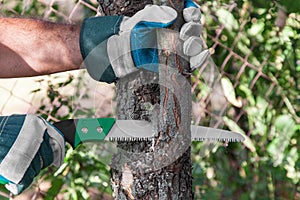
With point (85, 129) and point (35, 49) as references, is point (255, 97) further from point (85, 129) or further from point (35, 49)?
point (85, 129)

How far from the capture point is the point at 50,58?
76.0 inches

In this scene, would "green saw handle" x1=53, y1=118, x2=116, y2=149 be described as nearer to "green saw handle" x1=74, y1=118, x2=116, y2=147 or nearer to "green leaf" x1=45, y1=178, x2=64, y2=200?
"green saw handle" x1=74, y1=118, x2=116, y2=147

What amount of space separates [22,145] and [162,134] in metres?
0.34

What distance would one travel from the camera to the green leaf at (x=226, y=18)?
2803 mm

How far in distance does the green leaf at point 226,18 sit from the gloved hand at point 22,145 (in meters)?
1.38

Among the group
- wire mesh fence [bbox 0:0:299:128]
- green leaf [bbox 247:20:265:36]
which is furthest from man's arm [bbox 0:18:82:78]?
green leaf [bbox 247:20:265:36]

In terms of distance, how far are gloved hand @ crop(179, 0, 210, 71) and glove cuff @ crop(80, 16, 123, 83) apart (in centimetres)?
21

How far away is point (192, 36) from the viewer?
1545 millimetres

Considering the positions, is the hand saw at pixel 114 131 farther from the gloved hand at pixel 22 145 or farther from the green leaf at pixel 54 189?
the green leaf at pixel 54 189

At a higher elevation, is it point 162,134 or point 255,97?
point 162,134

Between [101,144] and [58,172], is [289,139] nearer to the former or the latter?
[58,172]

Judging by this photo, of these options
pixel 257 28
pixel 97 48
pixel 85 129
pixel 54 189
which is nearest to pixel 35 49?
pixel 97 48

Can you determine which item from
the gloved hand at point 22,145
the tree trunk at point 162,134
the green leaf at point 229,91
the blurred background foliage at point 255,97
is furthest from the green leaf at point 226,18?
the gloved hand at point 22,145

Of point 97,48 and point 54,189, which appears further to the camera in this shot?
point 54,189
